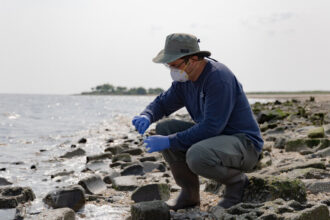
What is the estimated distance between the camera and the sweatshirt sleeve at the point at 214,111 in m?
3.18

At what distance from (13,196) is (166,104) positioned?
2065 mm

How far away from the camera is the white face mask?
3426 millimetres

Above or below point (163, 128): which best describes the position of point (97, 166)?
below

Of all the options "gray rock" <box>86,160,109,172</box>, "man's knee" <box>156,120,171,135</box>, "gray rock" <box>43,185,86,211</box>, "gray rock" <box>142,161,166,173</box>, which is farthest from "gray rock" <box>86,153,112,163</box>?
"man's knee" <box>156,120,171,135</box>

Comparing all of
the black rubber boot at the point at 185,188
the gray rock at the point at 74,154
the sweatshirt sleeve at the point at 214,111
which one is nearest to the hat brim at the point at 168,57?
the sweatshirt sleeve at the point at 214,111

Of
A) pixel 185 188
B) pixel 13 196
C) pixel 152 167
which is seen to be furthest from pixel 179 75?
pixel 152 167

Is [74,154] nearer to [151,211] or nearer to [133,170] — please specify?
[133,170]

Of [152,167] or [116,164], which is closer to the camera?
[152,167]

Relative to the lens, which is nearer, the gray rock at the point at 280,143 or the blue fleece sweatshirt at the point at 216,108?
the blue fleece sweatshirt at the point at 216,108

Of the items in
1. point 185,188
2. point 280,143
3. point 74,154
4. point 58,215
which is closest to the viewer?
point 58,215

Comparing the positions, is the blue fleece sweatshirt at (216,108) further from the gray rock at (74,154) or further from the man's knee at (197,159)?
the gray rock at (74,154)

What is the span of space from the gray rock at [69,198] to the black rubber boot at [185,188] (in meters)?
1.05

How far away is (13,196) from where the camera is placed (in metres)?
4.29

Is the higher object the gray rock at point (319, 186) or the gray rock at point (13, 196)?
the gray rock at point (319, 186)
